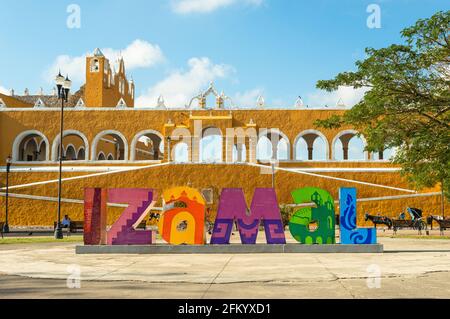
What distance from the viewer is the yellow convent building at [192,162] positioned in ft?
107

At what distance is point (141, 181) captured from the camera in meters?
32.8

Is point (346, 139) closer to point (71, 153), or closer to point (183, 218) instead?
point (71, 153)

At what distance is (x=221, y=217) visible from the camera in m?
13.1

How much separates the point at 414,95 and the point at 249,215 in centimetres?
822

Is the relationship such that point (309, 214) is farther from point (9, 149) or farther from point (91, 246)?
point (9, 149)

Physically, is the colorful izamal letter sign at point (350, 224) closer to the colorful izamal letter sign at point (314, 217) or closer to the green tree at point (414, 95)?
the colorful izamal letter sign at point (314, 217)

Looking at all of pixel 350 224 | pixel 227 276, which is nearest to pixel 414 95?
pixel 350 224

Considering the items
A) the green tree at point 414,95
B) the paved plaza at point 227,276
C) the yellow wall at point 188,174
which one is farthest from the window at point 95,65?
the paved plaza at point 227,276

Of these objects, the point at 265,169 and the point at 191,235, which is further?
the point at 265,169

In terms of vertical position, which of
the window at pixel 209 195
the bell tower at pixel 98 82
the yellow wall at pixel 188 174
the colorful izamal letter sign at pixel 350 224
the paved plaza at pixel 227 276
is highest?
the bell tower at pixel 98 82

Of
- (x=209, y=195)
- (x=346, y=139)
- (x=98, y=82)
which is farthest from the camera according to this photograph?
(x=98, y=82)

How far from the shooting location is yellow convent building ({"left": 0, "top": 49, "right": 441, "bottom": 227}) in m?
32.7

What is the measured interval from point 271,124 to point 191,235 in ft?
78.0
